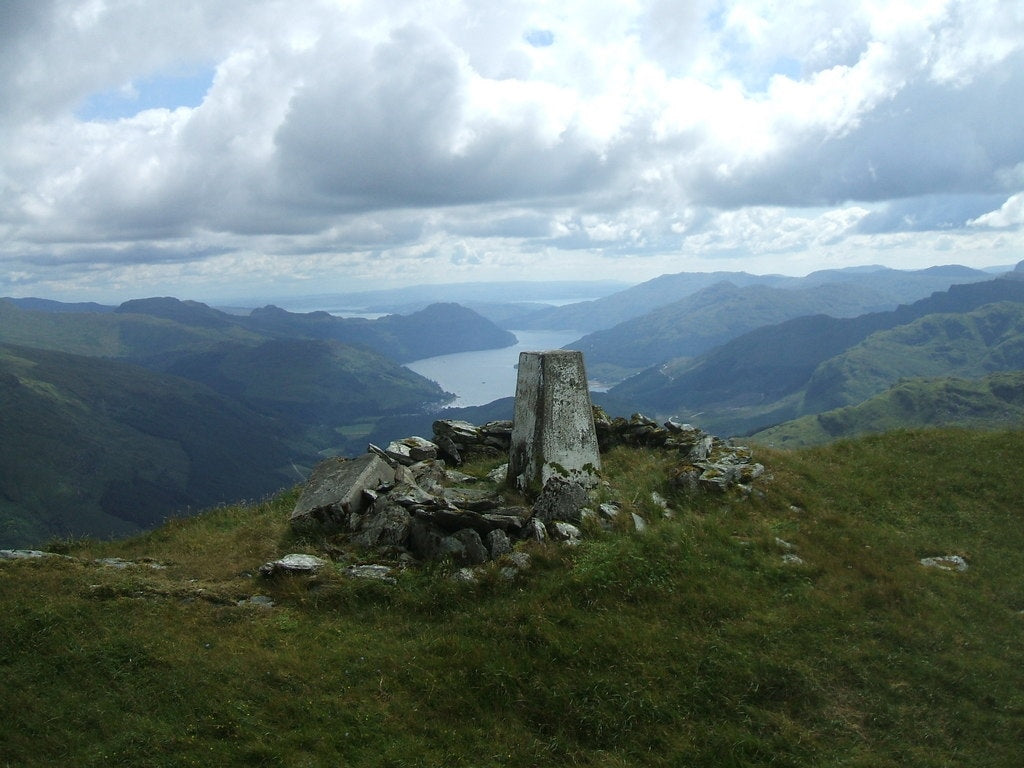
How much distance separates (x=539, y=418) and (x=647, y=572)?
18.5 ft

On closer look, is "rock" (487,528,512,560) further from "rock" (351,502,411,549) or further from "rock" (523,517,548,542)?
"rock" (351,502,411,549)

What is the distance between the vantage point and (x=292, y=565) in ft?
40.3

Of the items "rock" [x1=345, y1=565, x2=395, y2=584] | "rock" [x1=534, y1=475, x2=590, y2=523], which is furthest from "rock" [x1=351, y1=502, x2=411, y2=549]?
"rock" [x1=534, y1=475, x2=590, y2=523]

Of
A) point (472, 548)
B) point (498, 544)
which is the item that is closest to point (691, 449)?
point (498, 544)

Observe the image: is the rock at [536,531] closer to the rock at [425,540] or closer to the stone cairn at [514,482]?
the stone cairn at [514,482]

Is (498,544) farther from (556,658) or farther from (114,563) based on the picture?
(114,563)

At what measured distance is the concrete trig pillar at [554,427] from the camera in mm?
16031

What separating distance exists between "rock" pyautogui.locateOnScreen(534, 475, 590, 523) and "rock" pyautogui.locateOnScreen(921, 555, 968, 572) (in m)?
6.98

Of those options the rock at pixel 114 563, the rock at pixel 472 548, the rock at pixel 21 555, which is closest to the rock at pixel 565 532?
the rock at pixel 472 548

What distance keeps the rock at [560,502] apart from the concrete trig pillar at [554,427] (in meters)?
1.52

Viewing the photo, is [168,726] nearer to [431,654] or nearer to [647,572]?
[431,654]

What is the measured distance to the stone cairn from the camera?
42.8 ft

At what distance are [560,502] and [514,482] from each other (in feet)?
9.23

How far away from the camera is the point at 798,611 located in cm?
1066
